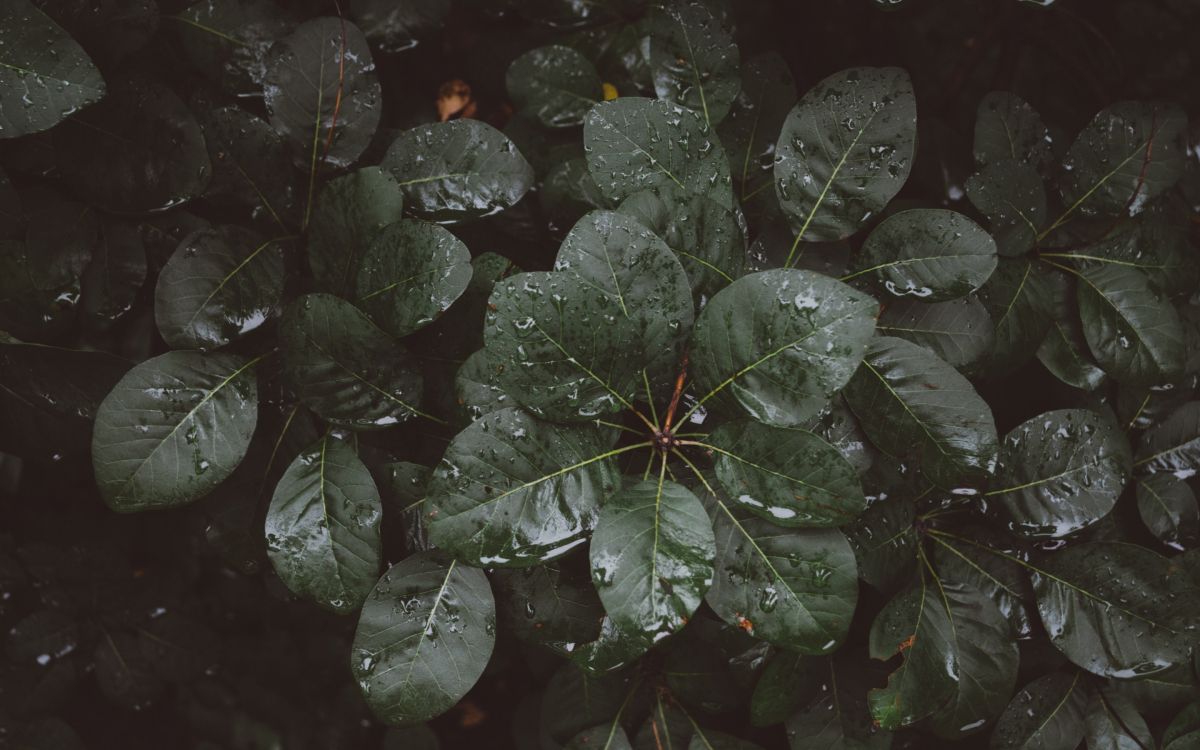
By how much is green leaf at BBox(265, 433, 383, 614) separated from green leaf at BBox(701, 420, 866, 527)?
1.41ft

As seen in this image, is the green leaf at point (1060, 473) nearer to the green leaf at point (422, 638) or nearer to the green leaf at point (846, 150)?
the green leaf at point (846, 150)

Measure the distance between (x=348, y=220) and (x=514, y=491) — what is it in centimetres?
43

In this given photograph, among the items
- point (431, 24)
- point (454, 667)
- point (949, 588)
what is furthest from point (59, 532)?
point (949, 588)

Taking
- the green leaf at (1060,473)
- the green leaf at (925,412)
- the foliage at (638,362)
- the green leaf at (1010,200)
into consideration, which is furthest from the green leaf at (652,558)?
the green leaf at (1010,200)

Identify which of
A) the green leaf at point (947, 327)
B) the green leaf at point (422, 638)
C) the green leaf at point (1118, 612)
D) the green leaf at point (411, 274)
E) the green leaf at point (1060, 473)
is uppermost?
the green leaf at point (411, 274)

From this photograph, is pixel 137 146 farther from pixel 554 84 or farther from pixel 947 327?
pixel 947 327

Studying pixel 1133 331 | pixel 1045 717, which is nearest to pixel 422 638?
pixel 1045 717

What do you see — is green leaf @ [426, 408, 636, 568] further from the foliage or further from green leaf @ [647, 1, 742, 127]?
green leaf @ [647, 1, 742, 127]

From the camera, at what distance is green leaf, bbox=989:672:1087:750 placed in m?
1.09

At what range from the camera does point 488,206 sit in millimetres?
1046

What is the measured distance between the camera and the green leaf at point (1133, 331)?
3.49ft

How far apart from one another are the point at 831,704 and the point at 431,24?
117cm

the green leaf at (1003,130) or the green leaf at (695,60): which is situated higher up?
the green leaf at (695,60)

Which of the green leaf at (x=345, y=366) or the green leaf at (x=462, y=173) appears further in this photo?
the green leaf at (x=462, y=173)
